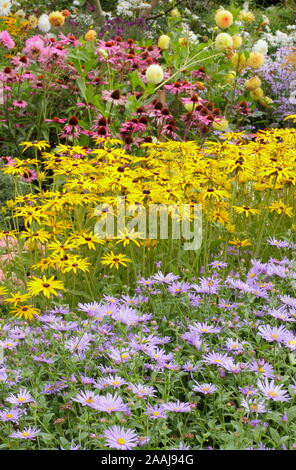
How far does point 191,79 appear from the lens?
533cm

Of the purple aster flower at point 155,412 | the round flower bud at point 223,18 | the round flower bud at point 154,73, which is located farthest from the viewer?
the round flower bud at point 223,18

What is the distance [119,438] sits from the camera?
139 centimetres

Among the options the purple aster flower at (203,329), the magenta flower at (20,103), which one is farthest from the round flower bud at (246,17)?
the purple aster flower at (203,329)

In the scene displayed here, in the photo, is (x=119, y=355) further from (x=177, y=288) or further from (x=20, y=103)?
(x=20, y=103)

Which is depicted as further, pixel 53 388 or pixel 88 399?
pixel 53 388

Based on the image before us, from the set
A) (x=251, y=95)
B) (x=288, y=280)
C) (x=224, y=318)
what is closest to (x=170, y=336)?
(x=224, y=318)

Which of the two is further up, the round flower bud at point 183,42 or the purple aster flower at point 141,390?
the purple aster flower at point 141,390

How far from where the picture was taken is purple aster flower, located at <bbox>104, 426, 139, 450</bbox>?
4.50 feet

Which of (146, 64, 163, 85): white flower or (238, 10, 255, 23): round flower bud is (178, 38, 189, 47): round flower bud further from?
(146, 64, 163, 85): white flower

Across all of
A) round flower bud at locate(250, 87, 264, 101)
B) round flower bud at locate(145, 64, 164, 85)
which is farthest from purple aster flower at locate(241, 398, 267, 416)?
round flower bud at locate(250, 87, 264, 101)

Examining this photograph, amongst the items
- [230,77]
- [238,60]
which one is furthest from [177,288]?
[230,77]

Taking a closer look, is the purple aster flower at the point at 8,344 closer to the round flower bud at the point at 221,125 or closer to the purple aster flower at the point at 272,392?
the purple aster flower at the point at 272,392

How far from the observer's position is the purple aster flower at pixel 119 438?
1372 mm

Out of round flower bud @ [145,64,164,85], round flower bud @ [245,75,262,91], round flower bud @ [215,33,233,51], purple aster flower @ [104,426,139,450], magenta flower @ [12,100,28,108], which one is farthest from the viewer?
round flower bud @ [245,75,262,91]
